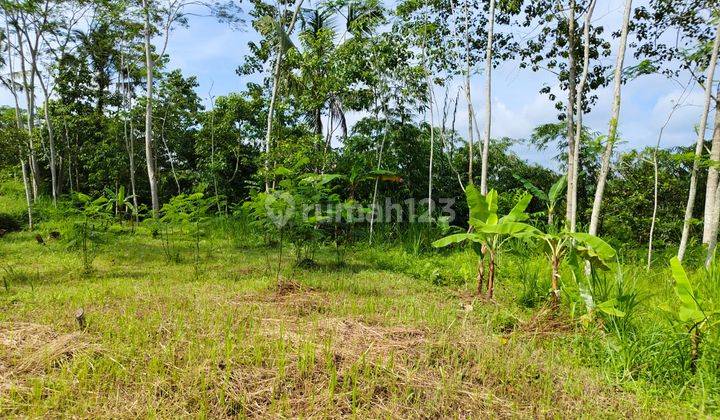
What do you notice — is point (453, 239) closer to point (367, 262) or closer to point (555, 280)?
point (555, 280)

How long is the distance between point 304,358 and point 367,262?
4.60 meters

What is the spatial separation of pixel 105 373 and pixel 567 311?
3811 millimetres

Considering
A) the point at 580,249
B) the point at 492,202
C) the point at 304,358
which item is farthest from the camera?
the point at 492,202

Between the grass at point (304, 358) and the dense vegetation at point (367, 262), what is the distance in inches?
0.7

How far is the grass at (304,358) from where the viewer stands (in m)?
2.43

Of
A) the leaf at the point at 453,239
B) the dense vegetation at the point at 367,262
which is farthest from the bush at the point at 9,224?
the leaf at the point at 453,239

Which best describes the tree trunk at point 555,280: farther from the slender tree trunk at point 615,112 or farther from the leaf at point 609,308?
the slender tree trunk at point 615,112

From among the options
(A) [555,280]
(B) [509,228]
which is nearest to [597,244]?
(A) [555,280]

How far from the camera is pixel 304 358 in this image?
109 inches

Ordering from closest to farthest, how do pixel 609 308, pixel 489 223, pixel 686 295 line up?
pixel 686 295 < pixel 609 308 < pixel 489 223

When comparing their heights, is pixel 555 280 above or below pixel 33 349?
above

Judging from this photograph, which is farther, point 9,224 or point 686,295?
point 9,224

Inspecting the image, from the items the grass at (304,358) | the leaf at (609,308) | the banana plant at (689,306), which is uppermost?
the banana plant at (689,306)

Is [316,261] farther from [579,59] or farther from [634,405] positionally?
[579,59]
